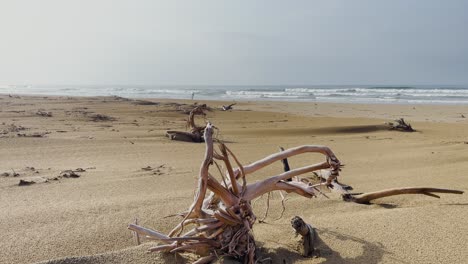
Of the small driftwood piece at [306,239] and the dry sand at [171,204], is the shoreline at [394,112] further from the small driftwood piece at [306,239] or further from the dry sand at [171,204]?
the small driftwood piece at [306,239]

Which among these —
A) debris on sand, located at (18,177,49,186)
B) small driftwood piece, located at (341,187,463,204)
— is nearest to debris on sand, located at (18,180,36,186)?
debris on sand, located at (18,177,49,186)

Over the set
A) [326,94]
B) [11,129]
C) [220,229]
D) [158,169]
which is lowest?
[158,169]

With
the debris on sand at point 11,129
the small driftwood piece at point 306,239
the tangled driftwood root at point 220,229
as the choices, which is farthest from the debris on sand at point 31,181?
the debris on sand at point 11,129

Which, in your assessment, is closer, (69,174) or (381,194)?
(381,194)

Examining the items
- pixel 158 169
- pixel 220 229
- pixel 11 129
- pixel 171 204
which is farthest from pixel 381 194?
pixel 11 129

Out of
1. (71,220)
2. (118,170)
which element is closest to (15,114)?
(118,170)

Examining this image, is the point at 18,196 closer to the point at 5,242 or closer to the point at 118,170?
the point at 5,242

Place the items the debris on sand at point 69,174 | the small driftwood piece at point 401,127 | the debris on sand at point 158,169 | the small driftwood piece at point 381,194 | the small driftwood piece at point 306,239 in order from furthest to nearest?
the small driftwood piece at point 401,127 < the debris on sand at point 158,169 < the debris on sand at point 69,174 < the small driftwood piece at point 381,194 < the small driftwood piece at point 306,239

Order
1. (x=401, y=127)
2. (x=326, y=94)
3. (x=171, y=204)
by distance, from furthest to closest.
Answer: (x=326, y=94) < (x=401, y=127) < (x=171, y=204)

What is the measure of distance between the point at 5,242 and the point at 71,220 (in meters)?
0.49

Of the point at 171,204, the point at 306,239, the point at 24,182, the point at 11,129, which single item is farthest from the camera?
the point at 11,129

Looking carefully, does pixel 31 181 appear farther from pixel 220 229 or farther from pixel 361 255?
pixel 361 255

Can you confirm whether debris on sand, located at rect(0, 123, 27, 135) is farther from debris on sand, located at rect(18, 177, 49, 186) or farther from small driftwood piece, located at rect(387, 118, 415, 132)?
small driftwood piece, located at rect(387, 118, 415, 132)

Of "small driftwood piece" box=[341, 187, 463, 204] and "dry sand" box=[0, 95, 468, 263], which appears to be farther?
"small driftwood piece" box=[341, 187, 463, 204]
